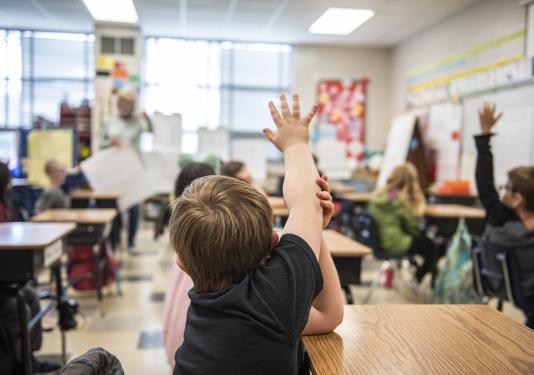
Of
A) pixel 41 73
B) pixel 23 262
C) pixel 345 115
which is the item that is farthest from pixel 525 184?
pixel 41 73

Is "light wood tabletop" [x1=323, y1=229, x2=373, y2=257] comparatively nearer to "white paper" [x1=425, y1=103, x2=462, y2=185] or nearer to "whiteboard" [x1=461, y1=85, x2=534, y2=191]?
"whiteboard" [x1=461, y1=85, x2=534, y2=191]

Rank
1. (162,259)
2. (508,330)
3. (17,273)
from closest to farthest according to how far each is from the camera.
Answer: (508,330), (17,273), (162,259)

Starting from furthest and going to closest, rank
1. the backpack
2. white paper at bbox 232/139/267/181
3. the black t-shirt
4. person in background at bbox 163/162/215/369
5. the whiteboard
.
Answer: white paper at bbox 232/139/267/181, the whiteboard, the backpack, person in background at bbox 163/162/215/369, the black t-shirt

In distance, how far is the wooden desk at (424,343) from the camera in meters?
0.83

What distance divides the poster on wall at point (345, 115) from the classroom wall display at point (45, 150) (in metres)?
3.72

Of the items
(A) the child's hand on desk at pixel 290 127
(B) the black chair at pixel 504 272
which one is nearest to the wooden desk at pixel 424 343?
(A) the child's hand on desk at pixel 290 127

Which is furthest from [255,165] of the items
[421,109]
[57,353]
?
[57,353]

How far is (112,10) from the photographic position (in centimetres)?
599

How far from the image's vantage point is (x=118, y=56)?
22.7ft

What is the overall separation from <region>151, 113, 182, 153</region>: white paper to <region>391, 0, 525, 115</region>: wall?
136 inches

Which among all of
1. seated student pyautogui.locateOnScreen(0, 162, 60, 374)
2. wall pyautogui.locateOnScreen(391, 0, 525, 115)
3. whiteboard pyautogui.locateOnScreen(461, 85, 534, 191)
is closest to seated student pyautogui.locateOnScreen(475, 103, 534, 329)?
seated student pyautogui.locateOnScreen(0, 162, 60, 374)

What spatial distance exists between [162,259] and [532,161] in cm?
376

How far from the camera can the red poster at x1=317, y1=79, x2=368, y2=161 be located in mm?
7711

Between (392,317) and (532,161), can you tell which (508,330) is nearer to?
(392,317)
